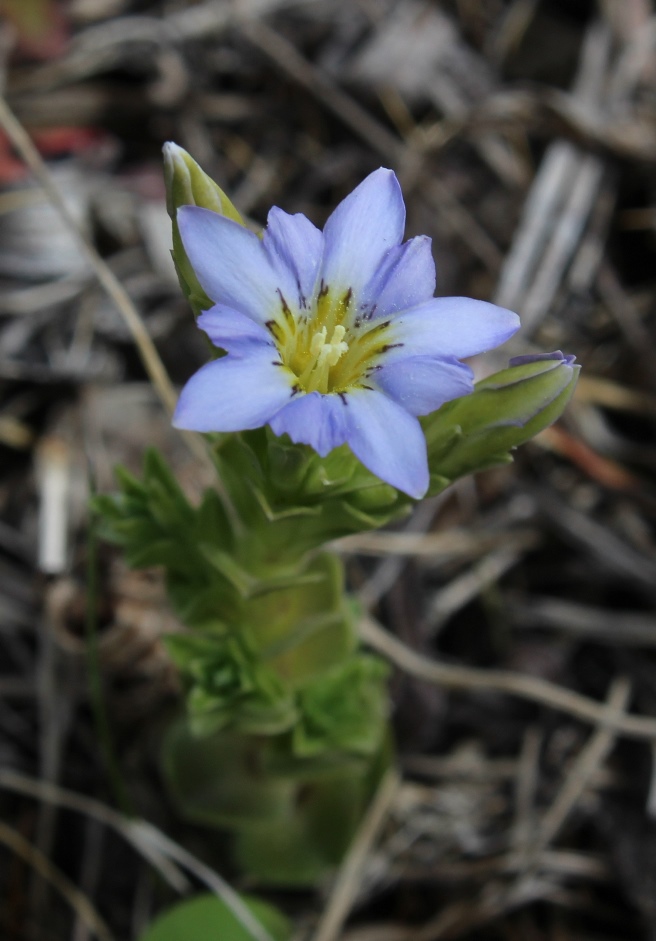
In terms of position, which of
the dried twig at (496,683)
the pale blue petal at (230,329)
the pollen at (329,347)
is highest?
the pale blue petal at (230,329)

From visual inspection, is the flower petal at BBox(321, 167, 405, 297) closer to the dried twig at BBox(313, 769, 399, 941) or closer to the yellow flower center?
the yellow flower center

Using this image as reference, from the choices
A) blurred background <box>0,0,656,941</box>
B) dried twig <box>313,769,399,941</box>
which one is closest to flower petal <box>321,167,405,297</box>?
blurred background <box>0,0,656,941</box>

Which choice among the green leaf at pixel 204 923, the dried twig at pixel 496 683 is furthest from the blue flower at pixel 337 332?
the green leaf at pixel 204 923

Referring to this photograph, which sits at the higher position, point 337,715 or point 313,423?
point 313,423

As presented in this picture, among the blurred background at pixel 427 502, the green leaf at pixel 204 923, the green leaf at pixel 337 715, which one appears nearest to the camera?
the green leaf at pixel 337 715

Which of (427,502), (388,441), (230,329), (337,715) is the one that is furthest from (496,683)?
(230,329)

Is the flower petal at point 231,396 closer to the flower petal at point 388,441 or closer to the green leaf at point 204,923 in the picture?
the flower petal at point 388,441

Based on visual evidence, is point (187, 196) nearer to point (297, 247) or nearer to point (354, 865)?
point (297, 247)
